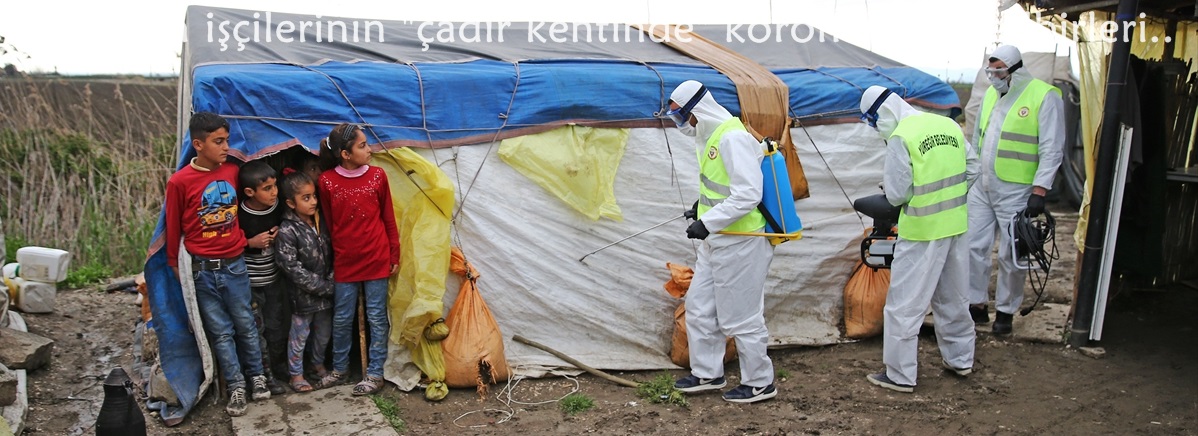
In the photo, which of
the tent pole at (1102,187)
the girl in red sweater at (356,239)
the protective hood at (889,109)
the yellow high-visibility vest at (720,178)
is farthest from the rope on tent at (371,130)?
the tent pole at (1102,187)

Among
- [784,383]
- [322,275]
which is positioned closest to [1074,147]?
[784,383]

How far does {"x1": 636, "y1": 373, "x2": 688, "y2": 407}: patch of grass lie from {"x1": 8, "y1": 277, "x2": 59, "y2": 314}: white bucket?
4.03 meters

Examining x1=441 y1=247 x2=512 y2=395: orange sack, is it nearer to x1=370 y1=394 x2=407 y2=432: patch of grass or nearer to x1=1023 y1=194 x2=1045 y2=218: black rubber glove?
x1=370 y1=394 x2=407 y2=432: patch of grass

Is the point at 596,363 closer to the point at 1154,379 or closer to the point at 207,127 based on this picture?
the point at 207,127

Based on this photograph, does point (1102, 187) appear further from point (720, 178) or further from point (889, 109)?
point (720, 178)

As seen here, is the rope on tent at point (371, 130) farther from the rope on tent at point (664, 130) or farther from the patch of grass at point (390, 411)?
the rope on tent at point (664, 130)

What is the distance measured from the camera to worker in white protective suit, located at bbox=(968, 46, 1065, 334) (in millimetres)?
5652

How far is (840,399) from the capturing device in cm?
489

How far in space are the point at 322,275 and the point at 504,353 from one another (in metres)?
1.09

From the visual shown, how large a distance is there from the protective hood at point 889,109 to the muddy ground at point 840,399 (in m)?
1.47

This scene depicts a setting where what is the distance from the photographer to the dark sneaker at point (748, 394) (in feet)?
15.7

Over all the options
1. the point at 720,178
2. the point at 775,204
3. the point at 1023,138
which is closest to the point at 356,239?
the point at 720,178

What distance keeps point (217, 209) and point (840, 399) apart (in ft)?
10.9

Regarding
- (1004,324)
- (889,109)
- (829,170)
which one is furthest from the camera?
(829,170)
